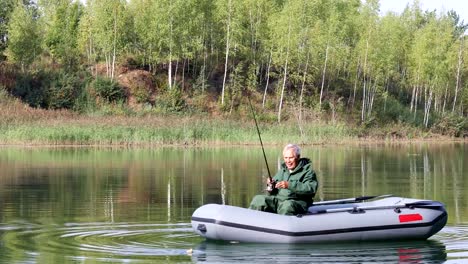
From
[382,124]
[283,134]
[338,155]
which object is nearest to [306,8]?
[382,124]

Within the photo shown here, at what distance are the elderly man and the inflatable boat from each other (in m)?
0.25

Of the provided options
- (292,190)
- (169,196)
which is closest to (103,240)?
(292,190)

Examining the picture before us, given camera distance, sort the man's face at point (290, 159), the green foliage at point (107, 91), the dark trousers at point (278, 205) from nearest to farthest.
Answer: the dark trousers at point (278, 205) < the man's face at point (290, 159) < the green foliage at point (107, 91)

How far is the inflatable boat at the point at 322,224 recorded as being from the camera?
13.8 m

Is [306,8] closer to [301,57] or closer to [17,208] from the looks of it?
[301,57]

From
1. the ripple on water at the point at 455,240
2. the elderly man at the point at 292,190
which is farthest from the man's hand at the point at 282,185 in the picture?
the ripple on water at the point at 455,240

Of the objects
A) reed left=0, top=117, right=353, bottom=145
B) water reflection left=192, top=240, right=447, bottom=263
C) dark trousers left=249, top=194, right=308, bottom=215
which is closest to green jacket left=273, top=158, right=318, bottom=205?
dark trousers left=249, top=194, right=308, bottom=215

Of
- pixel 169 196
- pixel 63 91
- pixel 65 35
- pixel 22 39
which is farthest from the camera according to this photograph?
pixel 65 35

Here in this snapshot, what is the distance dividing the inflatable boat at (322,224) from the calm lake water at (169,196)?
16 centimetres

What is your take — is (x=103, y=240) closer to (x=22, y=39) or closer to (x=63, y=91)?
(x=63, y=91)

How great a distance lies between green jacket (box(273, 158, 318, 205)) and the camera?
1434cm

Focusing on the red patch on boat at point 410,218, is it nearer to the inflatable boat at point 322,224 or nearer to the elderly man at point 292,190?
the inflatable boat at point 322,224

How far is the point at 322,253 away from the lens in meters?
13.3

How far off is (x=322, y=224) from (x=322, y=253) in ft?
2.16
